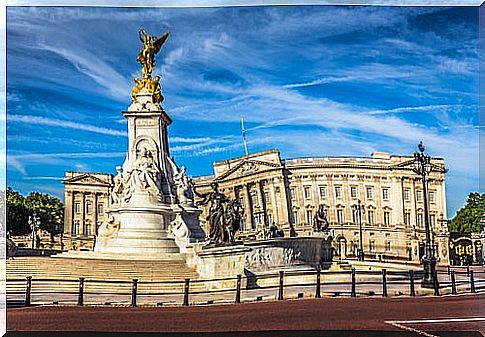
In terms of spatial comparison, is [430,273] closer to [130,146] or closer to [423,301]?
[423,301]

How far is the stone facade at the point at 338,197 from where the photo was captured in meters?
20.4

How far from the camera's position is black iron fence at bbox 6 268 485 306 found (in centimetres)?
1292

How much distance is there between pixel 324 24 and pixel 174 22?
9.78 ft

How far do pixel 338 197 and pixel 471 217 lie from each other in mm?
5436

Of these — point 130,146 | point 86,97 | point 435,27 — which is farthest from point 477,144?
point 130,146

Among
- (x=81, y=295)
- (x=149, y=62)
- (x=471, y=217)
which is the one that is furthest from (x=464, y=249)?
(x=81, y=295)

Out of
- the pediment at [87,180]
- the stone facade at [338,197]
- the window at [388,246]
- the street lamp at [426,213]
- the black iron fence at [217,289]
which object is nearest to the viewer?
the black iron fence at [217,289]

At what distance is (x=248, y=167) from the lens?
2136 cm

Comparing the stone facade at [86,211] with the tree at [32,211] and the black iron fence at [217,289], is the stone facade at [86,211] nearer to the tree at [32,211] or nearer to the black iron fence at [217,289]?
the tree at [32,211]

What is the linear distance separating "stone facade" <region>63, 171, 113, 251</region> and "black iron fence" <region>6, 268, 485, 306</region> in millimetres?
5097

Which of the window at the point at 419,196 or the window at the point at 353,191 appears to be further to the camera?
the window at the point at 353,191

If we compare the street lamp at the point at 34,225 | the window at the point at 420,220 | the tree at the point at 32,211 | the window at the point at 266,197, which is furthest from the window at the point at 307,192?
the street lamp at the point at 34,225

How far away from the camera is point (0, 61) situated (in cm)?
1284

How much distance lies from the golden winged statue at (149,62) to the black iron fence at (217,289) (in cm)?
520
